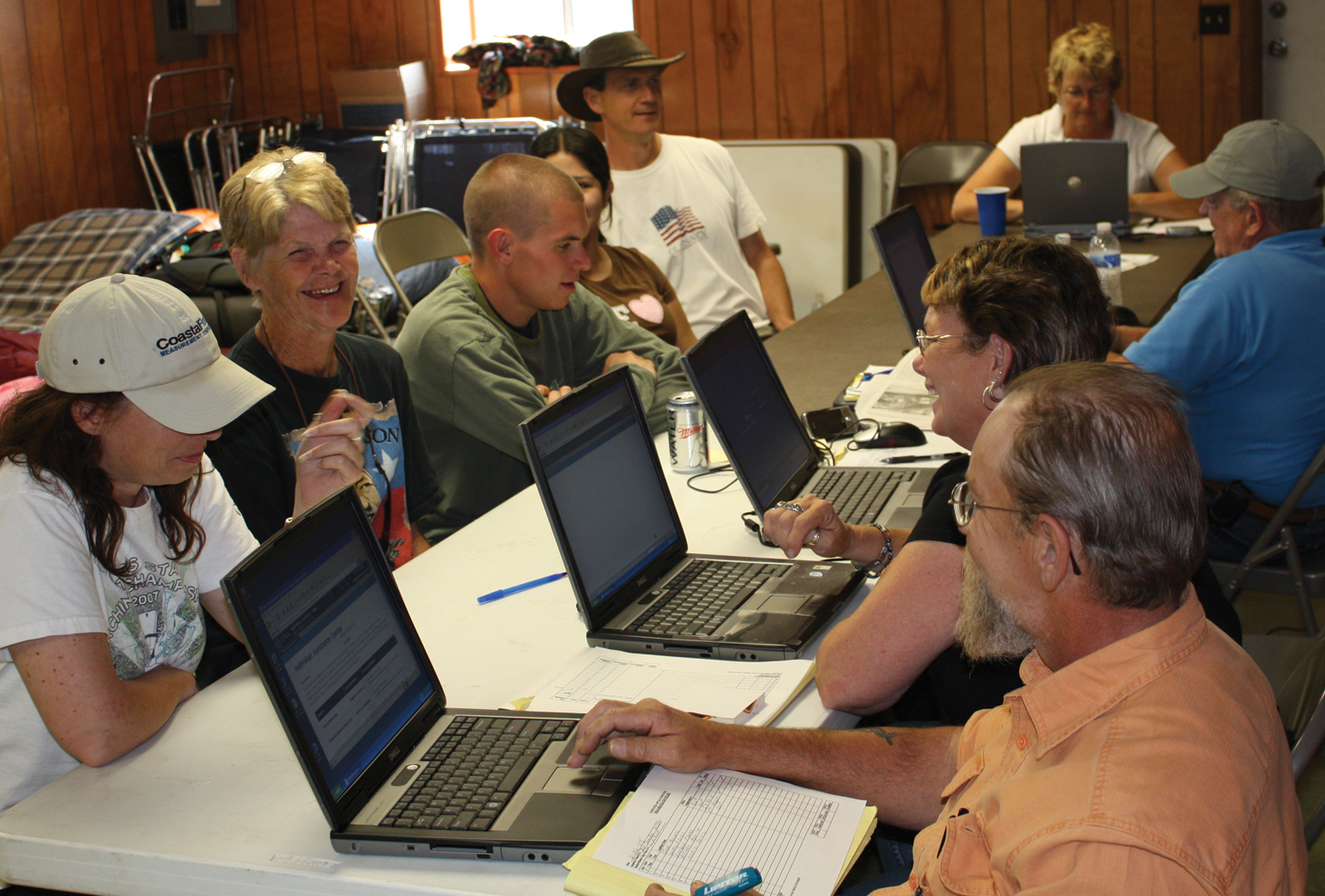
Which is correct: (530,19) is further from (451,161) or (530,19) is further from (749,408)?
(749,408)

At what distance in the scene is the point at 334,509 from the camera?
130cm

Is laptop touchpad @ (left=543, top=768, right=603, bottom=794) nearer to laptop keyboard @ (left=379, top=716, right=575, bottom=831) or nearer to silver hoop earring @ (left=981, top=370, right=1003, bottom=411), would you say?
laptop keyboard @ (left=379, top=716, right=575, bottom=831)

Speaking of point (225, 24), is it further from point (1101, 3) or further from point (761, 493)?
point (761, 493)

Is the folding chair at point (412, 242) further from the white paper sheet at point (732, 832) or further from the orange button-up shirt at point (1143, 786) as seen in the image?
the orange button-up shirt at point (1143, 786)

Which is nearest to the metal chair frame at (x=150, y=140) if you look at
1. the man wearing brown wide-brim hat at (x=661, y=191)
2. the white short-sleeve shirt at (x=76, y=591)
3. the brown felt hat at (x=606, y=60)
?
the brown felt hat at (x=606, y=60)

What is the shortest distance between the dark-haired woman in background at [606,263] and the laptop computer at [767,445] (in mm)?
1226

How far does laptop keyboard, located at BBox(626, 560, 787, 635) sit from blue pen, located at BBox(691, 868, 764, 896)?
56cm

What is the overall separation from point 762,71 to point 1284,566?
4.08 meters

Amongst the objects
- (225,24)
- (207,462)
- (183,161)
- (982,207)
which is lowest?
(207,462)

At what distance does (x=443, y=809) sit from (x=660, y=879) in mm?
259

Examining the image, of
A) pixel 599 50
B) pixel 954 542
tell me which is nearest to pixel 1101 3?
pixel 599 50

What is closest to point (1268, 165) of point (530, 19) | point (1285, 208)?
point (1285, 208)

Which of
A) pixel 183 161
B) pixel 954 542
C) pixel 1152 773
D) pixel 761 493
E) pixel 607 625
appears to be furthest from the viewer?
pixel 183 161

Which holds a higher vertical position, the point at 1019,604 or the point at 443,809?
the point at 1019,604
